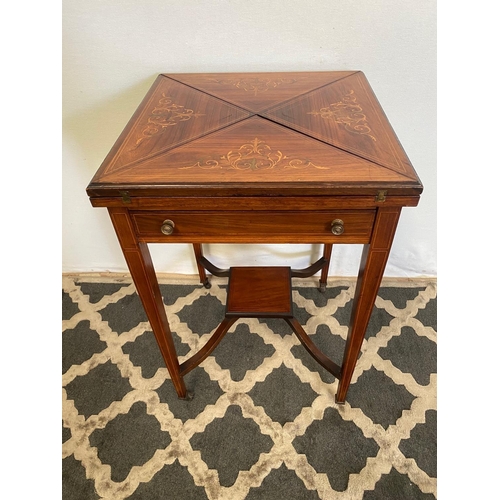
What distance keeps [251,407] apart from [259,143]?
2.77 ft

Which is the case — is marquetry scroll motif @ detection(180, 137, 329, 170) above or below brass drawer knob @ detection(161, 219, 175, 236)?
above

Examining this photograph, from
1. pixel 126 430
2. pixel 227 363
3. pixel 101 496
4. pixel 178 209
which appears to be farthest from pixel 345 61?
pixel 101 496

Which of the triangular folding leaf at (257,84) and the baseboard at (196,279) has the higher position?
the triangular folding leaf at (257,84)

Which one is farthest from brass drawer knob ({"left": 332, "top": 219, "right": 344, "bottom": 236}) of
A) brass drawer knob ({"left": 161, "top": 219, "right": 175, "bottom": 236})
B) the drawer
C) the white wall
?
the white wall

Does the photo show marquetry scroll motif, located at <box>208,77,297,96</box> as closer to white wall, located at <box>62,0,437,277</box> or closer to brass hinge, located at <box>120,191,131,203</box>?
white wall, located at <box>62,0,437,277</box>

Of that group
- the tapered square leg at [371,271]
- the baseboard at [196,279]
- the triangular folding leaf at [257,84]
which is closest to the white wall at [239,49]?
the triangular folding leaf at [257,84]

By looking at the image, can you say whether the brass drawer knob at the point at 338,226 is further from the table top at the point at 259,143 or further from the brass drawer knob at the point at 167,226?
the brass drawer knob at the point at 167,226

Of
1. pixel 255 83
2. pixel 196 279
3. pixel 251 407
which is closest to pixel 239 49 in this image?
pixel 255 83

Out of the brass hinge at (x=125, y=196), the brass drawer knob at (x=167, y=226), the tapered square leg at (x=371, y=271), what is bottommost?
the tapered square leg at (x=371, y=271)

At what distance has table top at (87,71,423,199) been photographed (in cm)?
65

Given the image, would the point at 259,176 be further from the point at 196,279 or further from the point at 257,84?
the point at 196,279

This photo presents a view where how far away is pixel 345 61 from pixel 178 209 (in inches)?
28.3

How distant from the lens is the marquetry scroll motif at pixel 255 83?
3.10 feet

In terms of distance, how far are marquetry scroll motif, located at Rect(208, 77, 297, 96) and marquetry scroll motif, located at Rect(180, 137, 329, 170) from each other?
12.1 inches
